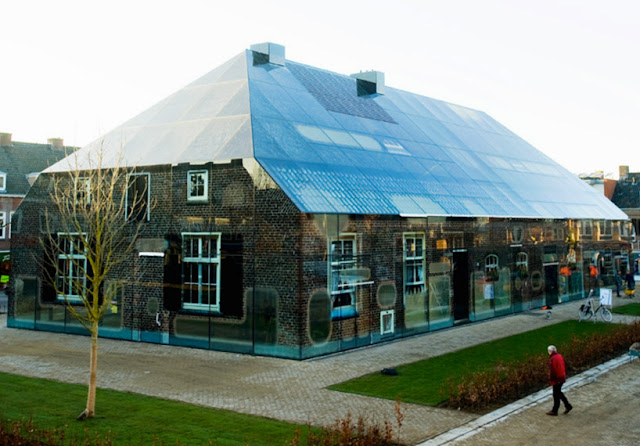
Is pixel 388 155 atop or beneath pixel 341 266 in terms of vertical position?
atop

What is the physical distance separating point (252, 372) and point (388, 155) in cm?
1187

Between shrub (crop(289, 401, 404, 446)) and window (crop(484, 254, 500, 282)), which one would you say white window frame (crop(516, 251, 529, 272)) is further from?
shrub (crop(289, 401, 404, 446))

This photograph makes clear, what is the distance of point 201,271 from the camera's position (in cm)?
2039

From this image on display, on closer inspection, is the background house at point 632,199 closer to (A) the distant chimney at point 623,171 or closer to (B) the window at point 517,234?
(A) the distant chimney at point 623,171

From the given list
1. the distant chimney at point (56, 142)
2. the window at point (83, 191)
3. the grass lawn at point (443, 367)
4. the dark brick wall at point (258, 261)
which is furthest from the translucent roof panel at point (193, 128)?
the distant chimney at point (56, 142)

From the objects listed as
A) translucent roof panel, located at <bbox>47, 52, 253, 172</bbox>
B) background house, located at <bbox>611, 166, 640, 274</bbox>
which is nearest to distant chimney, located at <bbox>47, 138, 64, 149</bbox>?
translucent roof panel, located at <bbox>47, 52, 253, 172</bbox>

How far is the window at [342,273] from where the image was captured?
765 inches

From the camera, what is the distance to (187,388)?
15.0 metres

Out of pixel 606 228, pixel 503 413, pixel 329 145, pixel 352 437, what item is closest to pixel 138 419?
pixel 352 437

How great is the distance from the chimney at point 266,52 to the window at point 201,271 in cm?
885

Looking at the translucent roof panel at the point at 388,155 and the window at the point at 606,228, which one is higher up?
the translucent roof panel at the point at 388,155

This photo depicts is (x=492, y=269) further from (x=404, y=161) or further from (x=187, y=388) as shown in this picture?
(x=187, y=388)

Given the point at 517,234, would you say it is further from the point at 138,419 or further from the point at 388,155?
the point at 138,419

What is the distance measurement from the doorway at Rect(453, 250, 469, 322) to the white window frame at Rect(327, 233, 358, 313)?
261 inches
